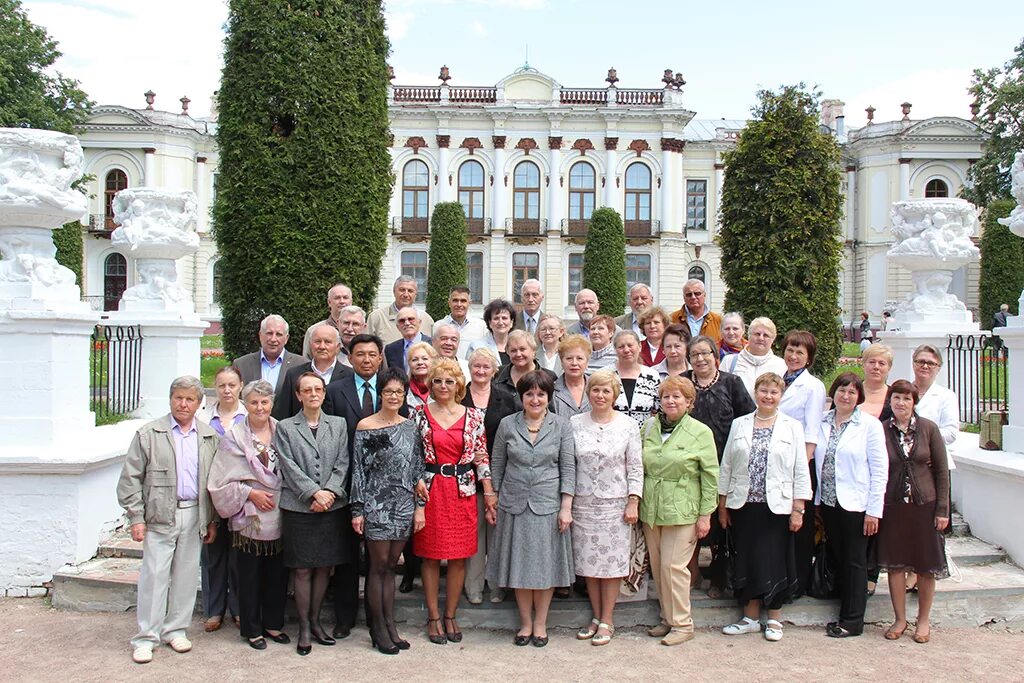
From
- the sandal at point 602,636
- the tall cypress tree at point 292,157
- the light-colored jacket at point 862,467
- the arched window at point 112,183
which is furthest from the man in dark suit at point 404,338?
the arched window at point 112,183

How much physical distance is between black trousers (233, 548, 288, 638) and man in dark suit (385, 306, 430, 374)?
1.65 metres

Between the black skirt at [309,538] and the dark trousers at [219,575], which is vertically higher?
the black skirt at [309,538]

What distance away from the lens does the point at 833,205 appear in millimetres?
10023

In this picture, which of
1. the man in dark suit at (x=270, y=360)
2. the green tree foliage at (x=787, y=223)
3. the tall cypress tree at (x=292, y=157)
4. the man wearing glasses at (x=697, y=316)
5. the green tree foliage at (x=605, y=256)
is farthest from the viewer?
the green tree foliage at (x=605, y=256)

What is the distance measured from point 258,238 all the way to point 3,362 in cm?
278

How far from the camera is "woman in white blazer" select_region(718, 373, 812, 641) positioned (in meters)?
4.59

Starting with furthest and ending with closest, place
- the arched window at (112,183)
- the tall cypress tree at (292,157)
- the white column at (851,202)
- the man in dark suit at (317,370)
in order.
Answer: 1. the white column at (851,202)
2. the arched window at (112,183)
3. the tall cypress tree at (292,157)
4. the man in dark suit at (317,370)

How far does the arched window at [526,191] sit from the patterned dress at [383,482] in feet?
104

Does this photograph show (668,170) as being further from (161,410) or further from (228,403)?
(228,403)

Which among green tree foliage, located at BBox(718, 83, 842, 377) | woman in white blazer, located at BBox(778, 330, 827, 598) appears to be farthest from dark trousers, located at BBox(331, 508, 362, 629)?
green tree foliage, located at BBox(718, 83, 842, 377)

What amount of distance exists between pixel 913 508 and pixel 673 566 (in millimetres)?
1422

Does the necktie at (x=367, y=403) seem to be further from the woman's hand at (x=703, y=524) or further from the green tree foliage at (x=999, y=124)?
the green tree foliage at (x=999, y=124)

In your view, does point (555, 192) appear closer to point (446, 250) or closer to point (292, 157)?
point (446, 250)

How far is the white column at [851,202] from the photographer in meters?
37.2
